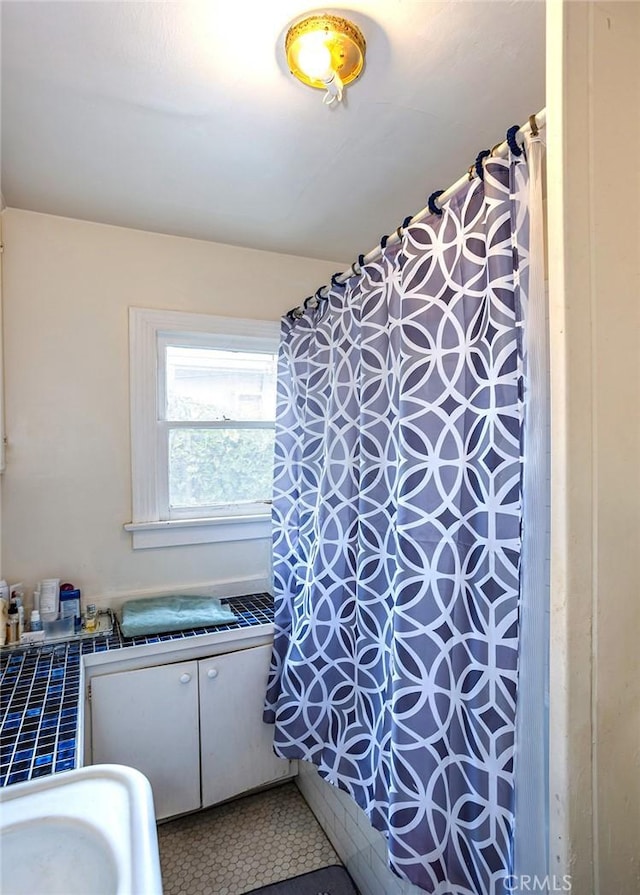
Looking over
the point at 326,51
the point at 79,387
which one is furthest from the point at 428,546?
the point at 79,387

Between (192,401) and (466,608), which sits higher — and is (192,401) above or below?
above

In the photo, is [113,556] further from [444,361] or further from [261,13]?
[261,13]

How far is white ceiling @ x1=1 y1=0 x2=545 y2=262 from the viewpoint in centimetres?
98

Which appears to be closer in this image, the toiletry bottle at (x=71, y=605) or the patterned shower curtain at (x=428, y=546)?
the patterned shower curtain at (x=428, y=546)

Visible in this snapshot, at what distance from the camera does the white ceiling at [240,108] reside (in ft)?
3.23

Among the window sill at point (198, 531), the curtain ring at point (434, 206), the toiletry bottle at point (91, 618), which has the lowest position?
the toiletry bottle at point (91, 618)

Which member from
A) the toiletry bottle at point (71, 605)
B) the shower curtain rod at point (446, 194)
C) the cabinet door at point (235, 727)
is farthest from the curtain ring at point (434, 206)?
the toiletry bottle at point (71, 605)

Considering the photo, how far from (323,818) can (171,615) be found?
3.26 feet

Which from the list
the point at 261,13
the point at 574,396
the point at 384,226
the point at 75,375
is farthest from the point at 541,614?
the point at 75,375

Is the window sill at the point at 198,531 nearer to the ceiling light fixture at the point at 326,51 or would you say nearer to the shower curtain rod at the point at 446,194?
the shower curtain rod at the point at 446,194

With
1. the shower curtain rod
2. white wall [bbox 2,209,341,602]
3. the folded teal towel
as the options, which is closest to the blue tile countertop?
the folded teal towel

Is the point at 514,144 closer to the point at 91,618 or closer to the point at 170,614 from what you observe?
the point at 170,614

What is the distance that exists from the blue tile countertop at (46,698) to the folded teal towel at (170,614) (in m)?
0.03

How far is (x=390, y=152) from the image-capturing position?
4.68 feet
